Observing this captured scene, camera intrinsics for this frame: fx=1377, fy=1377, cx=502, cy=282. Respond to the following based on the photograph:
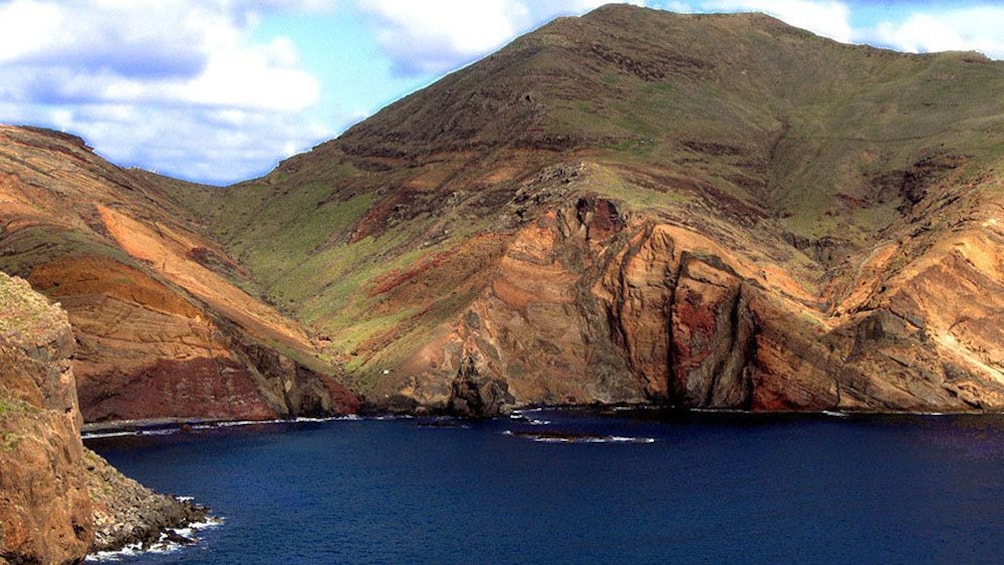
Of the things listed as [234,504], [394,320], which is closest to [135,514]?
[234,504]

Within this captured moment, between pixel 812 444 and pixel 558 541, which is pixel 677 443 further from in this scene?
pixel 558 541

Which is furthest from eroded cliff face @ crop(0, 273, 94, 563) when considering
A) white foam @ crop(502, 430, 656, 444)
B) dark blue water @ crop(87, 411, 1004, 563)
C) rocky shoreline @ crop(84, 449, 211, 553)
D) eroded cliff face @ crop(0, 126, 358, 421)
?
white foam @ crop(502, 430, 656, 444)

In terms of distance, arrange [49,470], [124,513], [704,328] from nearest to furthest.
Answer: [49,470]
[124,513]
[704,328]

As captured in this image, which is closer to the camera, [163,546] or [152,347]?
[163,546]

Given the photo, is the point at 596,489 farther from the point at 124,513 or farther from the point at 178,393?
the point at 178,393

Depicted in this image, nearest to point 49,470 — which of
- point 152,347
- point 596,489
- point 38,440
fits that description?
point 38,440

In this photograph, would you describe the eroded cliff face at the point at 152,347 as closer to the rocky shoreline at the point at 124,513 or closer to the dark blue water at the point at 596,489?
the dark blue water at the point at 596,489

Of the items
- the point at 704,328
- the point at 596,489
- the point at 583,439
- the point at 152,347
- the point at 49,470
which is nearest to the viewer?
the point at 49,470
